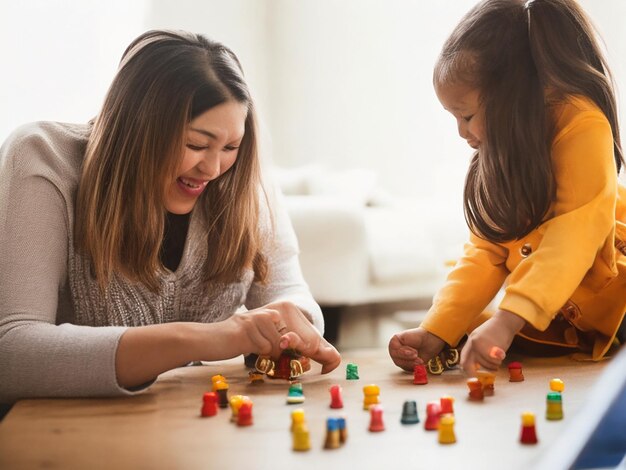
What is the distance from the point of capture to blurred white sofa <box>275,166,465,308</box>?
2.95 meters

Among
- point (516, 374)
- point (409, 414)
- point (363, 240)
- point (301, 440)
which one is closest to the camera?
point (301, 440)

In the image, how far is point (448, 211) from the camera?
12.0 ft

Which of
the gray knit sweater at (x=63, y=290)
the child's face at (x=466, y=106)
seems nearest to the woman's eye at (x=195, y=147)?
the gray knit sweater at (x=63, y=290)

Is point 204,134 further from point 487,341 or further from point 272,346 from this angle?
point 487,341

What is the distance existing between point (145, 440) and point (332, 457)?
0.69ft

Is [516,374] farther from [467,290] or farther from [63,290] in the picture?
[63,290]

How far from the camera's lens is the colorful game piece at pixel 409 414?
96 cm

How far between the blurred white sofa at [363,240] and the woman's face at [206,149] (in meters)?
1.52

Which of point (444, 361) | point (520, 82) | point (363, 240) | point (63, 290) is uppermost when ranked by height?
point (520, 82)

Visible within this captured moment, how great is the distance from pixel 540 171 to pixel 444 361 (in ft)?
1.11

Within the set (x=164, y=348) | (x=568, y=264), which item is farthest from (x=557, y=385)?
(x=164, y=348)

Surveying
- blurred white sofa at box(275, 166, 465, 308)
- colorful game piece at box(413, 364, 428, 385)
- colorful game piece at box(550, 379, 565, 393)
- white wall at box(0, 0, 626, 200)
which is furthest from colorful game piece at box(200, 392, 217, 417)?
white wall at box(0, 0, 626, 200)

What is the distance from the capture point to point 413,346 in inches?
53.2

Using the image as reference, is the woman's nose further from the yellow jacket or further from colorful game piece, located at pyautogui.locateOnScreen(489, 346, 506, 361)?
colorful game piece, located at pyautogui.locateOnScreen(489, 346, 506, 361)
